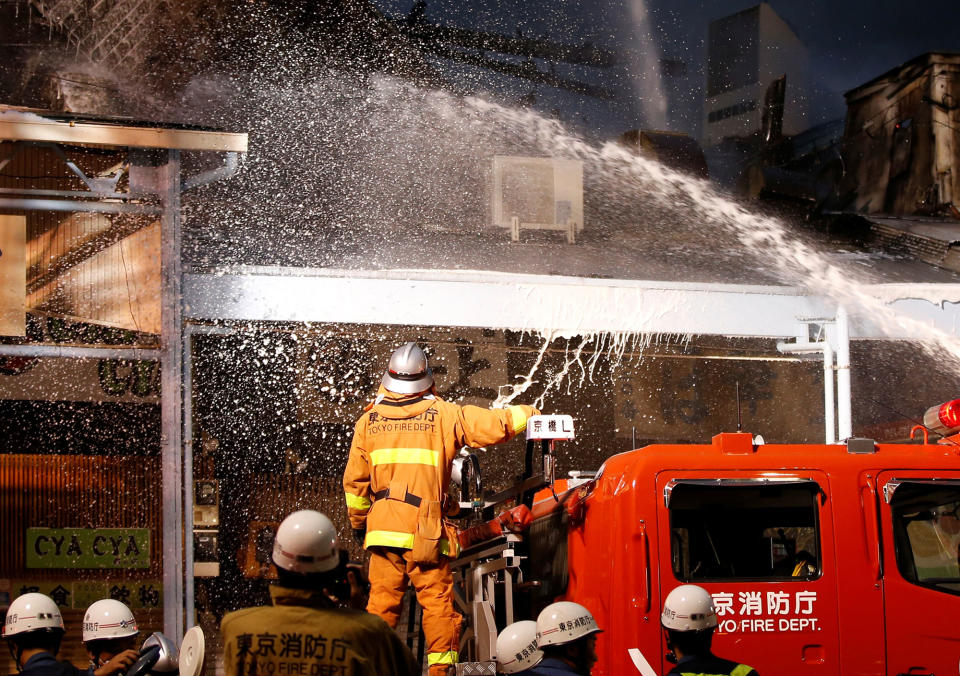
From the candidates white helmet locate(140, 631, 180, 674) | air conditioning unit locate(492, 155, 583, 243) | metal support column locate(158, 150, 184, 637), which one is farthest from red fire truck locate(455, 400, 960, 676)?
air conditioning unit locate(492, 155, 583, 243)

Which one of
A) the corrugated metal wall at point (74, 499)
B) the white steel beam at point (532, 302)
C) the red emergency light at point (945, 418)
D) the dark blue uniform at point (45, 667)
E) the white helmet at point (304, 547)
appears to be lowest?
the corrugated metal wall at point (74, 499)

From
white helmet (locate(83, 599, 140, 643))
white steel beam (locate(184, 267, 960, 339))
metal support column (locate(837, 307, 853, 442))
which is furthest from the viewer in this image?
metal support column (locate(837, 307, 853, 442))

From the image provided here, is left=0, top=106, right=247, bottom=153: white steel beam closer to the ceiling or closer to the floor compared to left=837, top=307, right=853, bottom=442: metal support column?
closer to the ceiling

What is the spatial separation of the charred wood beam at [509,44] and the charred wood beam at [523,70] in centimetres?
18

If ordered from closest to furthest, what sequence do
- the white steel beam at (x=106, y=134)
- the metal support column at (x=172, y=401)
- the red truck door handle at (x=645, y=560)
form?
the red truck door handle at (x=645, y=560), the metal support column at (x=172, y=401), the white steel beam at (x=106, y=134)

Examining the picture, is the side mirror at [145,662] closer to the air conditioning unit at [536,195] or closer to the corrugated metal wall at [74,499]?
the corrugated metal wall at [74,499]

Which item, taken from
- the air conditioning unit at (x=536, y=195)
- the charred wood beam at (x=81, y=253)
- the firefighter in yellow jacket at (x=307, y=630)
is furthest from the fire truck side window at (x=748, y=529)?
the air conditioning unit at (x=536, y=195)

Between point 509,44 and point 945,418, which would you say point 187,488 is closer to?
point 945,418

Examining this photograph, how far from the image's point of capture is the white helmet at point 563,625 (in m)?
3.38

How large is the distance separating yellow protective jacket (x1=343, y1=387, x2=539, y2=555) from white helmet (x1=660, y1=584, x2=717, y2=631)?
1.33m

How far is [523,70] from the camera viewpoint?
21250 millimetres

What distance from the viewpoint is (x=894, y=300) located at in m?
7.39

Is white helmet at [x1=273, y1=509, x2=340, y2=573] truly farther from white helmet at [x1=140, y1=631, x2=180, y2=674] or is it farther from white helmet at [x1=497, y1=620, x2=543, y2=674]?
white helmet at [x1=140, y1=631, x2=180, y2=674]

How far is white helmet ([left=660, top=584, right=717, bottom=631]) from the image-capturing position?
3.49 metres
